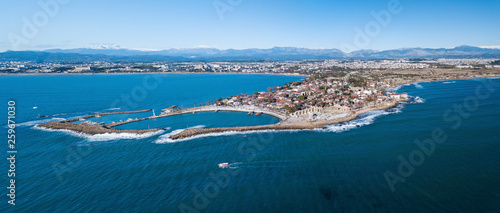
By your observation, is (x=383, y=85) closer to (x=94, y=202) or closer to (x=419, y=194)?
(x=419, y=194)

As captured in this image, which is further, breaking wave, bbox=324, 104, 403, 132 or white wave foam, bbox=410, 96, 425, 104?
white wave foam, bbox=410, 96, 425, 104

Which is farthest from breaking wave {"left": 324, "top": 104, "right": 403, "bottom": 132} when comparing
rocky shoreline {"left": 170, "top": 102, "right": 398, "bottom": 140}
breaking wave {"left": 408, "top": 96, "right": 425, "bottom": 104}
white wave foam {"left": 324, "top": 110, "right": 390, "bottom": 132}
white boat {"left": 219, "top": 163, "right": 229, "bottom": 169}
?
white boat {"left": 219, "top": 163, "right": 229, "bottom": 169}

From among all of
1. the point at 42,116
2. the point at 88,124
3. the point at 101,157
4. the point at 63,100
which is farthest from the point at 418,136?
the point at 63,100

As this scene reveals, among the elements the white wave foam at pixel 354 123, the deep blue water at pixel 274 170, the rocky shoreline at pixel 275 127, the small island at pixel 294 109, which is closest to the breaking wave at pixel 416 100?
the small island at pixel 294 109

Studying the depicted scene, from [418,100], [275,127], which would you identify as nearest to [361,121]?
[275,127]

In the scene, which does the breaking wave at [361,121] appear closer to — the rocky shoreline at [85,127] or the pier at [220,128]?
the pier at [220,128]

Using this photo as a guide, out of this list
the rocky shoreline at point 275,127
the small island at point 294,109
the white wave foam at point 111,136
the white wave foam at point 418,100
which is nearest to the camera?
the white wave foam at point 111,136

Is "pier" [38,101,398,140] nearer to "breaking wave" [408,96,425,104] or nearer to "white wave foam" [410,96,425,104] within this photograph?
"breaking wave" [408,96,425,104]

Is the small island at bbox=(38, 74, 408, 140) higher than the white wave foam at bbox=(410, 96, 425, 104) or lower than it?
lower
